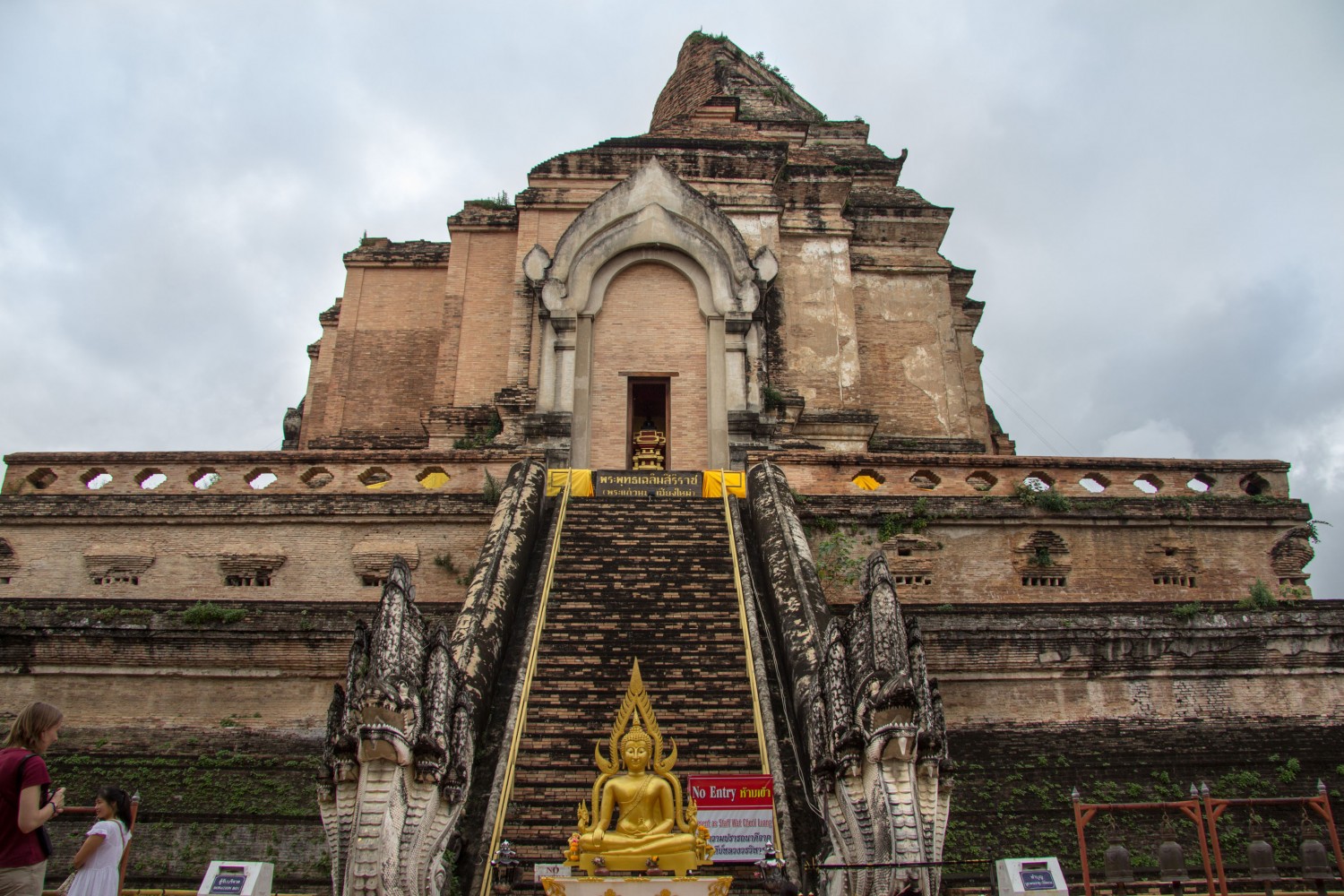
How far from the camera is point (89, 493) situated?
14.2m

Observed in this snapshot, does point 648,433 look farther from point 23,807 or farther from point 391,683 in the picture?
point 23,807

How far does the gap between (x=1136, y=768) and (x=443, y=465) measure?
9389 mm

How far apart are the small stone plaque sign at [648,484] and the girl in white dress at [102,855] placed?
9250 mm

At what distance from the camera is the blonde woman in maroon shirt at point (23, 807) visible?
16.4ft

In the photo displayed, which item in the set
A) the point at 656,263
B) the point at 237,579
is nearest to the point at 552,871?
the point at 237,579

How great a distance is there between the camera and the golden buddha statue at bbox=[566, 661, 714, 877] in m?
7.16

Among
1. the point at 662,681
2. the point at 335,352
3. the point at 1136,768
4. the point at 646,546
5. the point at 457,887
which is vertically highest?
the point at 335,352

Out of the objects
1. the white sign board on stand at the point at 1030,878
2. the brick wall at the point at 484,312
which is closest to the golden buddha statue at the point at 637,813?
the white sign board on stand at the point at 1030,878

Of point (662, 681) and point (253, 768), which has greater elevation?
point (662, 681)

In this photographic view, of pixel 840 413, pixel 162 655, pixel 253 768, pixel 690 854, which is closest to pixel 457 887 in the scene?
pixel 690 854

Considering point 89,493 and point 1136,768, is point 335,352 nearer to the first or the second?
point 89,493

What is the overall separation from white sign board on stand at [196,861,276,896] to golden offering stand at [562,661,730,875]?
Result: 192 centimetres

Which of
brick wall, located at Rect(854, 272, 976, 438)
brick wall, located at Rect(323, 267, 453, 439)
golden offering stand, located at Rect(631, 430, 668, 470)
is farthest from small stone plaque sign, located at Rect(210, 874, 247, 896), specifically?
brick wall, located at Rect(854, 272, 976, 438)

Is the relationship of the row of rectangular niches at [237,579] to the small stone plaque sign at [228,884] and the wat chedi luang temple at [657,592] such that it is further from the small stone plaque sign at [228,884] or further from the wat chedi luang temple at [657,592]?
the small stone plaque sign at [228,884]
